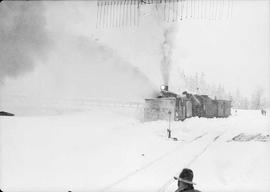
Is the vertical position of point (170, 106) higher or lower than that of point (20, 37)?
lower

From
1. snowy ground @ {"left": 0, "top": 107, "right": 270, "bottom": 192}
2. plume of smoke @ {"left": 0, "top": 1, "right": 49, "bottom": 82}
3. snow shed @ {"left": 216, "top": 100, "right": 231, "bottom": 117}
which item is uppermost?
plume of smoke @ {"left": 0, "top": 1, "right": 49, "bottom": 82}

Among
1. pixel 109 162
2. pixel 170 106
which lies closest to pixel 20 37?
pixel 170 106

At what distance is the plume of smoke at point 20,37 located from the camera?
55.1ft

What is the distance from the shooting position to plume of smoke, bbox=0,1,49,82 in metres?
16.8

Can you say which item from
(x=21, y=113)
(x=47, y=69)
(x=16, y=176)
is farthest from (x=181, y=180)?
(x=47, y=69)

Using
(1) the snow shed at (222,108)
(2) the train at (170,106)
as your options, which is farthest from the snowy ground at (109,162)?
(1) the snow shed at (222,108)

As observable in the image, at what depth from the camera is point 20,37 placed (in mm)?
19094

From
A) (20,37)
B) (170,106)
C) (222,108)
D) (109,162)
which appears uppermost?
(20,37)

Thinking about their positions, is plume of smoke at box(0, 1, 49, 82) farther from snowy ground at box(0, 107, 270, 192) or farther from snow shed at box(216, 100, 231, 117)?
snow shed at box(216, 100, 231, 117)

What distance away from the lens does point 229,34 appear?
10750 mm

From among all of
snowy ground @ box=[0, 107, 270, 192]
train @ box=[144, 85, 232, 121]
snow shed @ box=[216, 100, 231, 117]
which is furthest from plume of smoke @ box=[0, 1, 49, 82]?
snow shed @ box=[216, 100, 231, 117]

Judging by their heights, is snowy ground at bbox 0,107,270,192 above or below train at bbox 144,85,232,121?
below

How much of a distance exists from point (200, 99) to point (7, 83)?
16907 mm

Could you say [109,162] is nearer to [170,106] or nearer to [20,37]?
[20,37]
